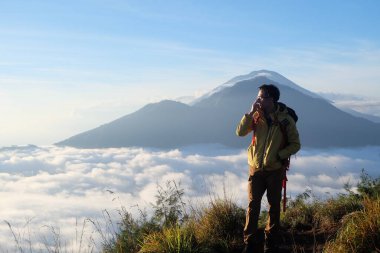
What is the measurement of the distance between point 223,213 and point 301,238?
50.2 inches

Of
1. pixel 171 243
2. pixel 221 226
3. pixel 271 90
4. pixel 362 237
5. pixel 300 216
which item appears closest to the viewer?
pixel 362 237

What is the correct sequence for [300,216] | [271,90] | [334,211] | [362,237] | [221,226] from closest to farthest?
[362,237]
[271,90]
[221,226]
[334,211]
[300,216]

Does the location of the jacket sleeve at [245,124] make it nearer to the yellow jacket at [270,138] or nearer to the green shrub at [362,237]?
the yellow jacket at [270,138]

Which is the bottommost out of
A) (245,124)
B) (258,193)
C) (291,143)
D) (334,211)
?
(334,211)

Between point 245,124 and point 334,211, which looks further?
point 334,211

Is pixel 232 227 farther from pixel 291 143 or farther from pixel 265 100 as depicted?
pixel 265 100

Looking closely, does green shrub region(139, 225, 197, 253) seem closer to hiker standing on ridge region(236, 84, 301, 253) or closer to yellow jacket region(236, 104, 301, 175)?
hiker standing on ridge region(236, 84, 301, 253)

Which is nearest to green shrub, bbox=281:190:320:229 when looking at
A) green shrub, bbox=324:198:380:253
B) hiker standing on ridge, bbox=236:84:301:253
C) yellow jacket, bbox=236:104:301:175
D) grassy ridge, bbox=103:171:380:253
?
grassy ridge, bbox=103:171:380:253

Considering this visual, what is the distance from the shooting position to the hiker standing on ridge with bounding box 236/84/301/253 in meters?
5.55

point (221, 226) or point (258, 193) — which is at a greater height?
point (258, 193)

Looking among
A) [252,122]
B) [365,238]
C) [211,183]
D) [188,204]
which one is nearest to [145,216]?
[188,204]

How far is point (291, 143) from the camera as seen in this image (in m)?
5.56

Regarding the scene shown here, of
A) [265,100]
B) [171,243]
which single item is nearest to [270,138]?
[265,100]

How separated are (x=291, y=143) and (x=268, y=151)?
12.8 inches
